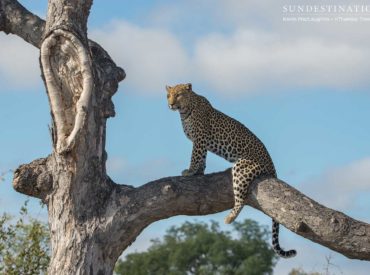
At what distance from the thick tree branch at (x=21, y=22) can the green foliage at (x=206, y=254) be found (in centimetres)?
2511

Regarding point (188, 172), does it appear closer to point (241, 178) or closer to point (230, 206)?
point (230, 206)

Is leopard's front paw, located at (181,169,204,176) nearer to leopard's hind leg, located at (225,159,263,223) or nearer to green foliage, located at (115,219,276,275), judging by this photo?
leopard's hind leg, located at (225,159,263,223)

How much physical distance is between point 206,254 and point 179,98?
92.1ft

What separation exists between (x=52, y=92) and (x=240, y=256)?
98.8ft

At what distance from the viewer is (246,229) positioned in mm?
41438

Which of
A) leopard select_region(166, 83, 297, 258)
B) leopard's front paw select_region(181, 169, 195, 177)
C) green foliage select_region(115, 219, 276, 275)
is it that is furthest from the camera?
green foliage select_region(115, 219, 276, 275)

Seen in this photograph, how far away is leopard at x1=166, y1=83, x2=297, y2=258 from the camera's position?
10.7m

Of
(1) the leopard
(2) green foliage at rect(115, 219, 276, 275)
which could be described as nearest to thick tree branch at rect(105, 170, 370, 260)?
(1) the leopard

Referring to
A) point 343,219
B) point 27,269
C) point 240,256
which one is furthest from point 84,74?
point 240,256

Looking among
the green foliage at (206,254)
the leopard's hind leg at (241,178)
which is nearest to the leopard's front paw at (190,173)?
the leopard's hind leg at (241,178)

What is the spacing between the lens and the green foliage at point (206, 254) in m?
38.0

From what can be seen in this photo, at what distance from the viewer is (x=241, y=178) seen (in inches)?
416

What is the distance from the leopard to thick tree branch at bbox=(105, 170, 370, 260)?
5.5 inches

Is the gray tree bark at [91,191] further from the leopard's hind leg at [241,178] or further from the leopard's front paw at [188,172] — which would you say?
the leopard's front paw at [188,172]
